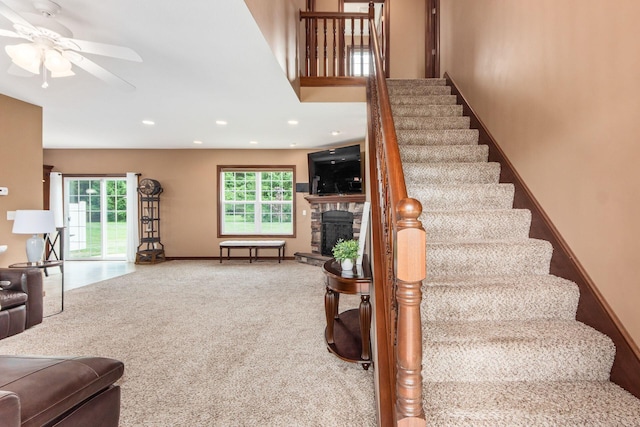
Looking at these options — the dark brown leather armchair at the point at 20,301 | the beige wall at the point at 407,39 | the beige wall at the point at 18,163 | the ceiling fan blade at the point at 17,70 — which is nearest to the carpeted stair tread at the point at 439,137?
the ceiling fan blade at the point at 17,70

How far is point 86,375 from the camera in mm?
1467

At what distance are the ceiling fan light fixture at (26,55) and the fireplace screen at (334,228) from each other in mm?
5147

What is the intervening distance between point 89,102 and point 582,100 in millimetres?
4902

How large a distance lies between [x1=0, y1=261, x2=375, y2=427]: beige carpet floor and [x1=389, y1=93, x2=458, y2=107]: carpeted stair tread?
247 centimetres

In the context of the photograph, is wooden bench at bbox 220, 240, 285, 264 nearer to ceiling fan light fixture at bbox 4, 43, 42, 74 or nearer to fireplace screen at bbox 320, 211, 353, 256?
fireplace screen at bbox 320, 211, 353, 256

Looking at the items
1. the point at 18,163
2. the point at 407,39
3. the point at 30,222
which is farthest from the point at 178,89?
the point at 407,39

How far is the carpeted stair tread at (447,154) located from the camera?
2812 millimetres

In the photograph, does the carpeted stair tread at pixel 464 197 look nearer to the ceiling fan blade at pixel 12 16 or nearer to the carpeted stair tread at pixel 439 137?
the carpeted stair tread at pixel 439 137

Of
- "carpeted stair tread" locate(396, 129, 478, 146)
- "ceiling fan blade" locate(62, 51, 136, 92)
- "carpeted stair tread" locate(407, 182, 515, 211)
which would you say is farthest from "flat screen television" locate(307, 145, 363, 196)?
"ceiling fan blade" locate(62, 51, 136, 92)

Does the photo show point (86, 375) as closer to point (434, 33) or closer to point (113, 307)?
point (113, 307)

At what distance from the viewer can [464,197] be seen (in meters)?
2.39

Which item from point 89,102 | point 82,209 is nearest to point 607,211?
point 89,102

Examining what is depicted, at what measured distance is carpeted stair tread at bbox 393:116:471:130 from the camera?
321cm

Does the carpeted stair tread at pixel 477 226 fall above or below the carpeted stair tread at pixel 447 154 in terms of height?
below
